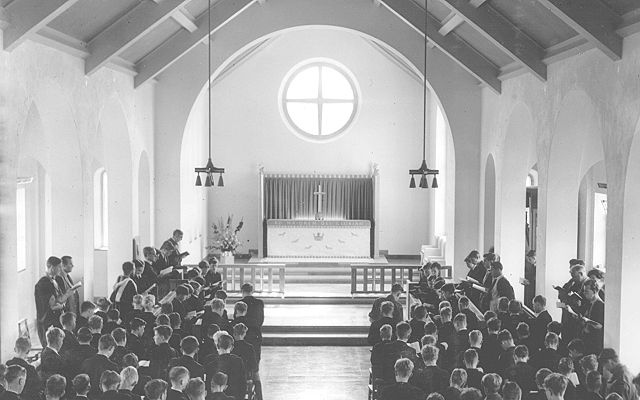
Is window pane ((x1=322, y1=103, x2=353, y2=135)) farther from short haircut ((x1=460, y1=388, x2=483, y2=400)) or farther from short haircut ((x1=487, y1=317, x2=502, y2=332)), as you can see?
short haircut ((x1=460, y1=388, x2=483, y2=400))

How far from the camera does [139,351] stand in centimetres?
816

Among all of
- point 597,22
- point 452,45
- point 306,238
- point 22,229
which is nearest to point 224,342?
point 597,22

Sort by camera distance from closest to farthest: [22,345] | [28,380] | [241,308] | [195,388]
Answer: [195,388] → [28,380] → [22,345] → [241,308]

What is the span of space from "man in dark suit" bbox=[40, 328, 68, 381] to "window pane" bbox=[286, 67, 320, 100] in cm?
1275

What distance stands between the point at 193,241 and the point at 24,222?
4257 mm

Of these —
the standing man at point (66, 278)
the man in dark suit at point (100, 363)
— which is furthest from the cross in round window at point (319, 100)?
the man in dark suit at point (100, 363)

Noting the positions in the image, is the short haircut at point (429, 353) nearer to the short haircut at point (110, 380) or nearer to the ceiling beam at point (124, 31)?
the short haircut at point (110, 380)

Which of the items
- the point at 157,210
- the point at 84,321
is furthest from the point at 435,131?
the point at 84,321

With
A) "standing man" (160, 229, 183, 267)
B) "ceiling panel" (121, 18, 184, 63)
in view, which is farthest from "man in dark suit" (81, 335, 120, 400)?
"ceiling panel" (121, 18, 184, 63)

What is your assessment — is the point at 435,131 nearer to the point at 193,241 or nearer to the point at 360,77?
the point at 360,77

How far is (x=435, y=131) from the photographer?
61.8 feet

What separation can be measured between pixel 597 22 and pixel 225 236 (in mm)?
10560

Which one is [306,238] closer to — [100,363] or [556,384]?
[100,363]

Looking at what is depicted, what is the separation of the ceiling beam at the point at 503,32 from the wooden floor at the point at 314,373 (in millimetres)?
5017
